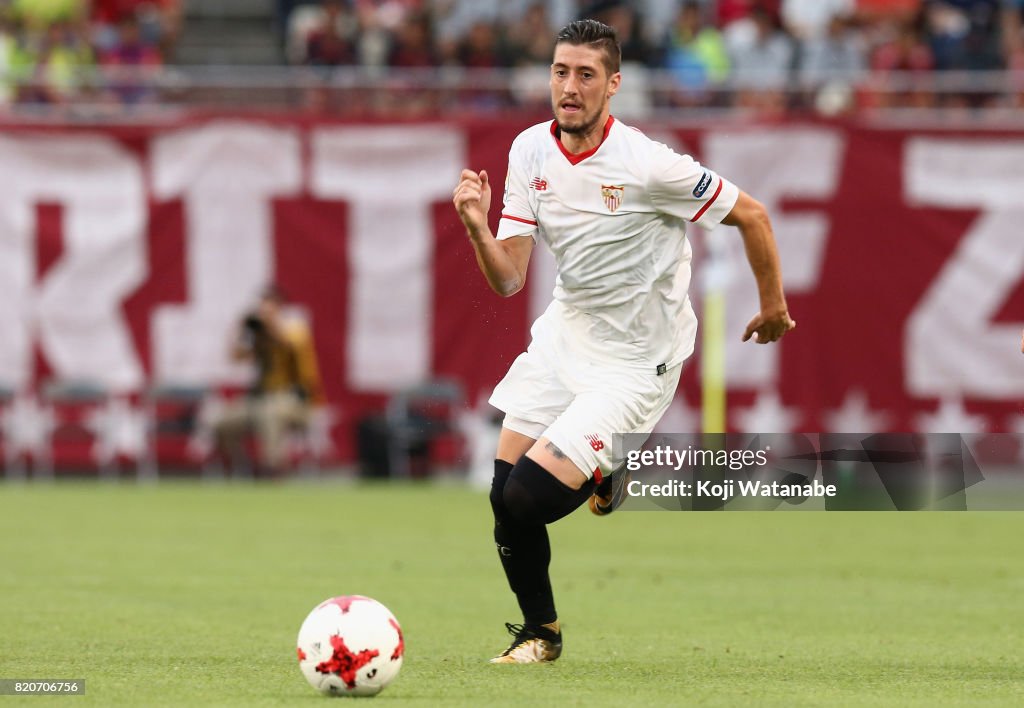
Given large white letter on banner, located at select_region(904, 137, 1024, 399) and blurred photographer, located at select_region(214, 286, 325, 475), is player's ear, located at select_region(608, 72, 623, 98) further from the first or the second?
large white letter on banner, located at select_region(904, 137, 1024, 399)

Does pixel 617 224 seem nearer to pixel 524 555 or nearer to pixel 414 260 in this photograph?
pixel 524 555

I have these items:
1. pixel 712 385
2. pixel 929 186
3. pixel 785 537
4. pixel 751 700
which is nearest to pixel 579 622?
pixel 751 700

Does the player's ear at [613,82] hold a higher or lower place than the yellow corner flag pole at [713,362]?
higher

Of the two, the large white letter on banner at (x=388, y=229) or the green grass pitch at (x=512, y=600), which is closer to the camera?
the green grass pitch at (x=512, y=600)

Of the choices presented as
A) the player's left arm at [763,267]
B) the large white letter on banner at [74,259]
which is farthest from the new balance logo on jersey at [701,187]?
the large white letter on banner at [74,259]

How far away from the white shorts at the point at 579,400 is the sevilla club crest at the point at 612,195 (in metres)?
0.66

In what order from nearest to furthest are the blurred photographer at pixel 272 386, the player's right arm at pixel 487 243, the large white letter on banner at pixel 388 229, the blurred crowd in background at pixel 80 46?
the player's right arm at pixel 487 243 < the blurred photographer at pixel 272 386 < the blurred crowd in background at pixel 80 46 < the large white letter on banner at pixel 388 229

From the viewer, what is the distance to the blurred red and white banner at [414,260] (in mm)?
22219

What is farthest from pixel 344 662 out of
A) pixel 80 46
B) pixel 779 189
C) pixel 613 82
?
pixel 80 46

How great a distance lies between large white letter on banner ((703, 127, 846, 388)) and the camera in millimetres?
22297

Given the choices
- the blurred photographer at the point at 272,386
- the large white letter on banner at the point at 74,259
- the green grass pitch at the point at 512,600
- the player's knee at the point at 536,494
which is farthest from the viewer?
the large white letter on banner at the point at 74,259

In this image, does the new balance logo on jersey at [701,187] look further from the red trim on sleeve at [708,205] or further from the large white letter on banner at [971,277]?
the large white letter on banner at [971,277]

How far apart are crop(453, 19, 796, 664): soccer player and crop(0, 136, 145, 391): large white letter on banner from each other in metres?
14.6

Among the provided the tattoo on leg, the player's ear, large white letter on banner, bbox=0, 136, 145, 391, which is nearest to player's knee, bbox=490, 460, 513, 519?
the tattoo on leg
